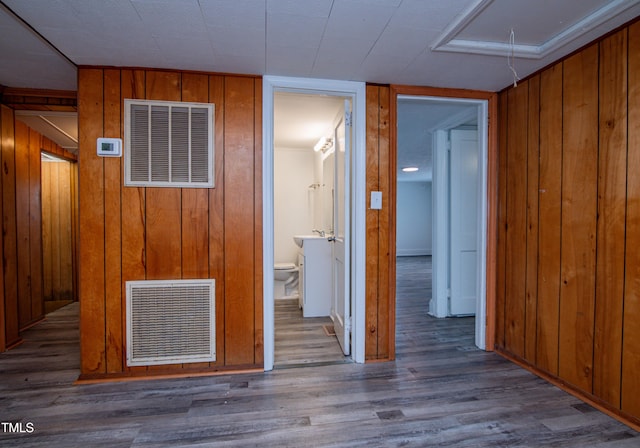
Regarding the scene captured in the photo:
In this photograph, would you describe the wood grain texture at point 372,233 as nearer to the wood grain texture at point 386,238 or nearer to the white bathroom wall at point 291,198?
the wood grain texture at point 386,238

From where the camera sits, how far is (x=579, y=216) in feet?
6.66

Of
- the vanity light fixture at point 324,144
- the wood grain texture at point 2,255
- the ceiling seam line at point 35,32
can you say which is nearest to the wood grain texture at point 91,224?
the ceiling seam line at point 35,32

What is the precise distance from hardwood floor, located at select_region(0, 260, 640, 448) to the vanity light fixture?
96.8 inches

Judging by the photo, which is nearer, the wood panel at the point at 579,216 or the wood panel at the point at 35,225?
the wood panel at the point at 579,216

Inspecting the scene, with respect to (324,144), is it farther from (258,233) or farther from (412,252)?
(412,252)

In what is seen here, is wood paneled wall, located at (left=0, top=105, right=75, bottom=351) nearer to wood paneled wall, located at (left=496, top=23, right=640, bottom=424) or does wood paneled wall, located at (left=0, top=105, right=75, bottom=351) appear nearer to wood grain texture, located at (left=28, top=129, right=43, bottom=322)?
wood grain texture, located at (left=28, top=129, right=43, bottom=322)

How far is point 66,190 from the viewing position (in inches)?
175

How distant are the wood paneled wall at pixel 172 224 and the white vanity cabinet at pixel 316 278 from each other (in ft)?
4.44

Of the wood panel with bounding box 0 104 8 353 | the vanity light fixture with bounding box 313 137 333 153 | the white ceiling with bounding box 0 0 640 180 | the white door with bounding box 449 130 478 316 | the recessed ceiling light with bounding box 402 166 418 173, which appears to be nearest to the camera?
the white ceiling with bounding box 0 0 640 180

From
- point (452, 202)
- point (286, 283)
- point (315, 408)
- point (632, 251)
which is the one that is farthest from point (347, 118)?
point (286, 283)

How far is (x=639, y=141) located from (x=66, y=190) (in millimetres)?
5851

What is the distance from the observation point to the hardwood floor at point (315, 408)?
1.65 metres

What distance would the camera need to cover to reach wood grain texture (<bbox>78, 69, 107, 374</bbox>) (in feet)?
7.18

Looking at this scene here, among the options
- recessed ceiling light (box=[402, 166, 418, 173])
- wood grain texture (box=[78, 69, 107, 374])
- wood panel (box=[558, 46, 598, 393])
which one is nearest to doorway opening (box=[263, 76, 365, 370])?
wood grain texture (box=[78, 69, 107, 374])
